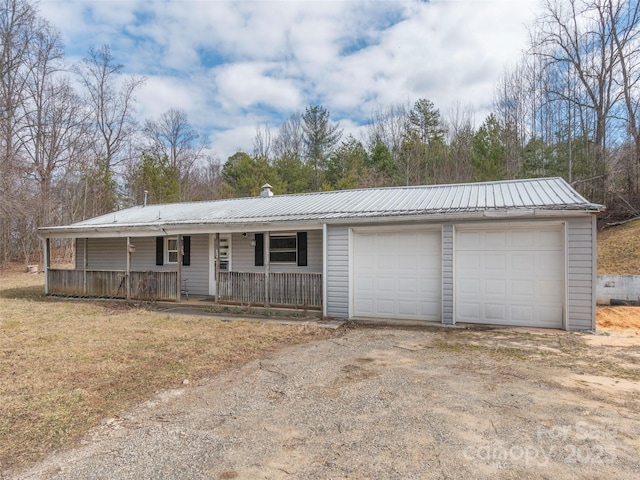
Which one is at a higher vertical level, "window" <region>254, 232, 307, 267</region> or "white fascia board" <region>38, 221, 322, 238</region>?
"white fascia board" <region>38, 221, 322, 238</region>

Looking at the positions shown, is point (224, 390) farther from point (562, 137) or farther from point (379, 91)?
point (379, 91)

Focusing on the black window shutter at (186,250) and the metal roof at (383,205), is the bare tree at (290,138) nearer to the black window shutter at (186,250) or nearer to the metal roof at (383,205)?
the metal roof at (383,205)

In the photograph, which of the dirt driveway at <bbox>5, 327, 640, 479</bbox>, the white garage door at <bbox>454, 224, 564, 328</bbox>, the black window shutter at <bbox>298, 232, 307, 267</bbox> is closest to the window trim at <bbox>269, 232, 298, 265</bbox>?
the black window shutter at <bbox>298, 232, 307, 267</bbox>

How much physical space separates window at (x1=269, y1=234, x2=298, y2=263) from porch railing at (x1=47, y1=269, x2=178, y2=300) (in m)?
3.03

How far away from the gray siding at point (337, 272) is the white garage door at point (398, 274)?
9.6 inches

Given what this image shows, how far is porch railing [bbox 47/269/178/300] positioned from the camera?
37.1 feet

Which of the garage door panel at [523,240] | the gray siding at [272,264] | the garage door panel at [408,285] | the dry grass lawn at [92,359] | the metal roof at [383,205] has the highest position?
the metal roof at [383,205]

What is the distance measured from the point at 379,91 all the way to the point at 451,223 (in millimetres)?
20652

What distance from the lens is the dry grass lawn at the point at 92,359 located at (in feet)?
12.0

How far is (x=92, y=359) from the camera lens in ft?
18.8

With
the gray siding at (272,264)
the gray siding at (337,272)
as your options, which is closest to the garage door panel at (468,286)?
the gray siding at (337,272)

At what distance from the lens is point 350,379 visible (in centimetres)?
482

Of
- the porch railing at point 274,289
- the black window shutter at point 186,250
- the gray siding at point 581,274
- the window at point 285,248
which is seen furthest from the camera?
the black window shutter at point 186,250

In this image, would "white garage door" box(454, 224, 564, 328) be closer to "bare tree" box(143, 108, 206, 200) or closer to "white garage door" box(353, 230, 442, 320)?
"white garage door" box(353, 230, 442, 320)
